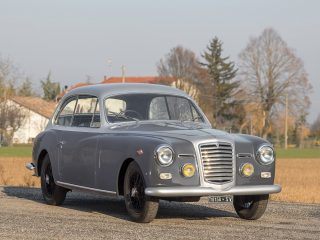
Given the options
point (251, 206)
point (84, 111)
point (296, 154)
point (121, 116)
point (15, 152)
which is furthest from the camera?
point (296, 154)

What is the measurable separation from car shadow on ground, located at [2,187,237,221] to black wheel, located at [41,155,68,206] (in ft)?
0.50

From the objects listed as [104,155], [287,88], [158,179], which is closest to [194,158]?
[158,179]

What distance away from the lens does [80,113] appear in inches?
432

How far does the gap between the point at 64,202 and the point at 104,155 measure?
241 cm

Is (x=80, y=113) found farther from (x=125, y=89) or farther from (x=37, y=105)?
(x=37, y=105)

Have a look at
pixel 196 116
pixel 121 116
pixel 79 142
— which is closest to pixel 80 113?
pixel 79 142

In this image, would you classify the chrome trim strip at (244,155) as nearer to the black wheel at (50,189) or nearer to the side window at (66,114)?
the side window at (66,114)

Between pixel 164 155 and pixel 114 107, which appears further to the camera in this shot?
pixel 114 107

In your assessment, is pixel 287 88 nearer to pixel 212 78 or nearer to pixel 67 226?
pixel 212 78

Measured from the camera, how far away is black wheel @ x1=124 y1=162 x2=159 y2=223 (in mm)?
8805

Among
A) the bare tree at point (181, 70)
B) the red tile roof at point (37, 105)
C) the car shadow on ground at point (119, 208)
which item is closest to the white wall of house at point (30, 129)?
the red tile roof at point (37, 105)

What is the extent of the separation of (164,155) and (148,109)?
180 centimetres

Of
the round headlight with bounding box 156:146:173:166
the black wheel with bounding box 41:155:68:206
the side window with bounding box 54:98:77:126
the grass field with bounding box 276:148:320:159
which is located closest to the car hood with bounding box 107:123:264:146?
the round headlight with bounding box 156:146:173:166

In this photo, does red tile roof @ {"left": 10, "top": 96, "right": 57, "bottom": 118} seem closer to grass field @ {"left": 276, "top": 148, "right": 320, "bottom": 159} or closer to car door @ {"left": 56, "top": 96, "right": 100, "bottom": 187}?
grass field @ {"left": 276, "top": 148, "right": 320, "bottom": 159}
